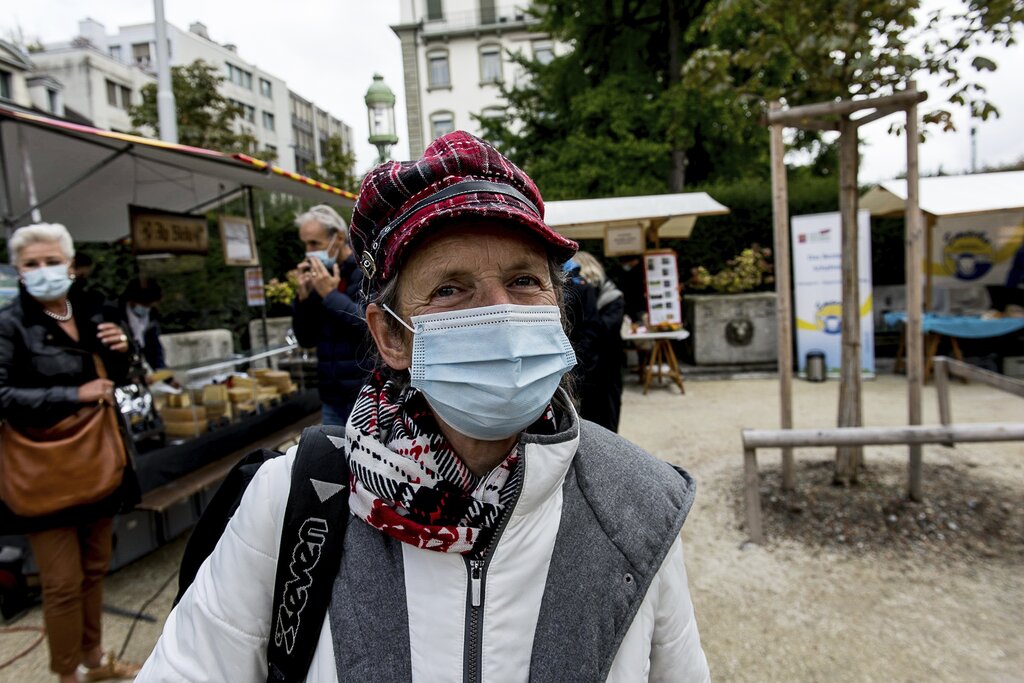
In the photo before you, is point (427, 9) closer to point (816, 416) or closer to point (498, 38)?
point (498, 38)

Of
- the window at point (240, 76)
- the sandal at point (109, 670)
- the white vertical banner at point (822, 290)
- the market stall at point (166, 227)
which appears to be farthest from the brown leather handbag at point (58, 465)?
the window at point (240, 76)

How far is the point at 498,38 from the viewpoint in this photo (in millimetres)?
36875

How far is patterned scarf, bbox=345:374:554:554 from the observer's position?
1.06 meters

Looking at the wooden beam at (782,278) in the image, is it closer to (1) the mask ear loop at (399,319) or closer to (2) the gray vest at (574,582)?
(2) the gray vest at (574,582)

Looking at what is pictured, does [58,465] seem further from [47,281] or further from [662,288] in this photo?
[662,288]

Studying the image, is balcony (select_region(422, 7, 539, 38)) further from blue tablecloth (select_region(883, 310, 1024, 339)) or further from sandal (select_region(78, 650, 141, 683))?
sandal (select_region(78, 650, 141, 683))

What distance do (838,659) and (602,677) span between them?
255 cm

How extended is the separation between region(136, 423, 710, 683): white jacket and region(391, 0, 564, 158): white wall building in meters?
37.6

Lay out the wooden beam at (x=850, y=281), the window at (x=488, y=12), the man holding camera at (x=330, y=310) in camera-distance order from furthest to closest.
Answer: the window at (x=488, y=12) < the wooden beam at (x=850, y=281) < the man holding camera at (x=330, y=310)

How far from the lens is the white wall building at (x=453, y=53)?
3656cm

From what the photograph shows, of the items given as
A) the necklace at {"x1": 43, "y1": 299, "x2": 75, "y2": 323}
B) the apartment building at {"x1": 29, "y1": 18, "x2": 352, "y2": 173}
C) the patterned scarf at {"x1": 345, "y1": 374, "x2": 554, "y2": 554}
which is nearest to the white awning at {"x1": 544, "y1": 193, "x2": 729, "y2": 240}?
the necklace at {"x1": 43, "y1": 299, "x2": 75, "y2": 323}

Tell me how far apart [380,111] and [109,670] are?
486cm

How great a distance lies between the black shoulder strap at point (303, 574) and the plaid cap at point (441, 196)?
43 centimetres

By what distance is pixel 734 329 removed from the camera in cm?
1056
